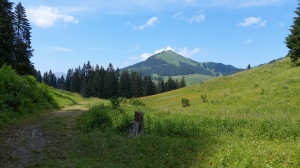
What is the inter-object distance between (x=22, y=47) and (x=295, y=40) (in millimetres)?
46984

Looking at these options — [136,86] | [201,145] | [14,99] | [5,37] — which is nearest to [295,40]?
[201,145]

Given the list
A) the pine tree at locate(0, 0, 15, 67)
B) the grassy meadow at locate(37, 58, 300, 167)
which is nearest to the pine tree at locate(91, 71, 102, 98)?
the pine tree at locate(0, 0, 15, 67)

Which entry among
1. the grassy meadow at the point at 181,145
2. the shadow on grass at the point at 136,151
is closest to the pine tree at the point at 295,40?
the grassy meadow at the point at 181,145

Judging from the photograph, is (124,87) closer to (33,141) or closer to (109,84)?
(109,84)

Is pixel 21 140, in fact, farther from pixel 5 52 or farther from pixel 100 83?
pixel 100 83

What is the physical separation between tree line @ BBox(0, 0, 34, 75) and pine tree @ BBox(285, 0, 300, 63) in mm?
41418

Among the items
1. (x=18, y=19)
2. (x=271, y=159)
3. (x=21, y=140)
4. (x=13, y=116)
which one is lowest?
(x=271, y=159)

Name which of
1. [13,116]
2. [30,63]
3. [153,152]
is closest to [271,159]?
[153,152]

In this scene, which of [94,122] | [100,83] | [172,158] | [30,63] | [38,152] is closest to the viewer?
[172,158]

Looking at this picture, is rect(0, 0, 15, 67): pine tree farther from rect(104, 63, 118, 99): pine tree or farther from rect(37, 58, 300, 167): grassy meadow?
rect(104, 63, 118, 99): pine tree

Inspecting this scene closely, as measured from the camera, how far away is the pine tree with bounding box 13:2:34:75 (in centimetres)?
3703

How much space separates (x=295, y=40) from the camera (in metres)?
37.2

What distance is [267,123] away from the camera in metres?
10.5

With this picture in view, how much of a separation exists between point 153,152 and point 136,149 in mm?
676
